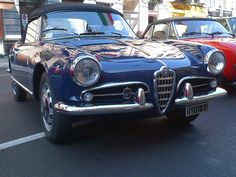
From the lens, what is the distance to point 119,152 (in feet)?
13.7

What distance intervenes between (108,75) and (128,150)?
2.89 ft

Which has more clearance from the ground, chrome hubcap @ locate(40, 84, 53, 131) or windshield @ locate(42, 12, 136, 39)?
windshield @ locate(42, 12, 136, 39)

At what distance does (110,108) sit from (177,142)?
1054mm

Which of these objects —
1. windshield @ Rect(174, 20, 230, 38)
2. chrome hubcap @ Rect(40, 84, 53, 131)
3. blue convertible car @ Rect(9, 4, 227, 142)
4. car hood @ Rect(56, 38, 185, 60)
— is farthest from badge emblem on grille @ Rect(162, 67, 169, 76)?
windshield @ Rect(174, 20, 230, 38)

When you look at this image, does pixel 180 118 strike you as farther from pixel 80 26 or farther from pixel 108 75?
pixel 80 26

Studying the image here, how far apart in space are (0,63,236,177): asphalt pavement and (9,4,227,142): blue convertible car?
0.28 meters

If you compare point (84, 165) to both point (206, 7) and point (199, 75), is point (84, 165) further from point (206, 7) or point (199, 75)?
point (206, 7)

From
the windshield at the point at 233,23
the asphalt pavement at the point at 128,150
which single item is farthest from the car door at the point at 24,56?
the windshield at the point at 233,23

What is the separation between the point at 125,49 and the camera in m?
4.42

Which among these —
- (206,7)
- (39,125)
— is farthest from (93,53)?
(206,7)

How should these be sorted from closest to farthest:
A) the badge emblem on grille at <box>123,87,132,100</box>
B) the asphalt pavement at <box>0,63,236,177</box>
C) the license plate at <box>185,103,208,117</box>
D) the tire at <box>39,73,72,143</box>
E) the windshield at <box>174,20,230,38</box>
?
the asphalt pavement at <box>0,63,236,177</box> < the badge emblem on grille at <box>123,87,132,100</box> < the tire at <box>39,73,72,143</box> < the license plate at <box>185,103,208,117</box> < the windshield at <box>174,20,230,38</box>

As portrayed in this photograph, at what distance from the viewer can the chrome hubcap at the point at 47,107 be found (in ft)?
14.8

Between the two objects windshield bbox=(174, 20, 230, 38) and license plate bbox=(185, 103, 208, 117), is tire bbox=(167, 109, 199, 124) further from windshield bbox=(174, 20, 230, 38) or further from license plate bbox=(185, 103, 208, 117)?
windshield bbox=(174, 20, 230, 38)

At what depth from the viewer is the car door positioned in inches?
217
